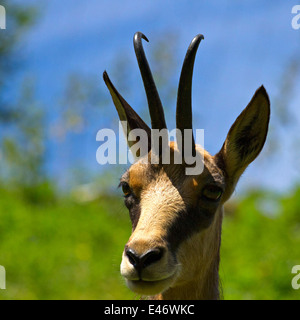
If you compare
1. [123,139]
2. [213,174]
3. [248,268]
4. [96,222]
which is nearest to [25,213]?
[96,222]

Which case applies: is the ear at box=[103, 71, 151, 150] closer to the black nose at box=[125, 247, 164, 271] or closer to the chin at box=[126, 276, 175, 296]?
the black nose at box=[125, 247, 164, 271]

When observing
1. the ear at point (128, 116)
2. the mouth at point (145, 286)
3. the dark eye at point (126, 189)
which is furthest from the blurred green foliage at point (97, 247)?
the mouth at point (145, 286)

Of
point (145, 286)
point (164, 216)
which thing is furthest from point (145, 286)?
point (164, 216)

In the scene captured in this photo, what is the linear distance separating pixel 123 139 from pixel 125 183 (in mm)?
1039

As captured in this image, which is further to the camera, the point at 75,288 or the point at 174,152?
the point at 75,288

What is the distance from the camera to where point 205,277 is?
6.18 meters

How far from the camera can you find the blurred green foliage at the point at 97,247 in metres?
13.5

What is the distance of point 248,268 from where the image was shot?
46.6ft

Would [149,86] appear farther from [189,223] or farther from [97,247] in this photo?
[97,247]

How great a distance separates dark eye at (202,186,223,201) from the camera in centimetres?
574

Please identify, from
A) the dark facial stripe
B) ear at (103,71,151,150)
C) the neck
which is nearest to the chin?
the dark facial stripe

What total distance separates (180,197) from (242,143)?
3.93ft

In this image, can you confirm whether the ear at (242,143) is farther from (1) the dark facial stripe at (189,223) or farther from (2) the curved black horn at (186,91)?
(1) the dark facial stripe at (189,223)
